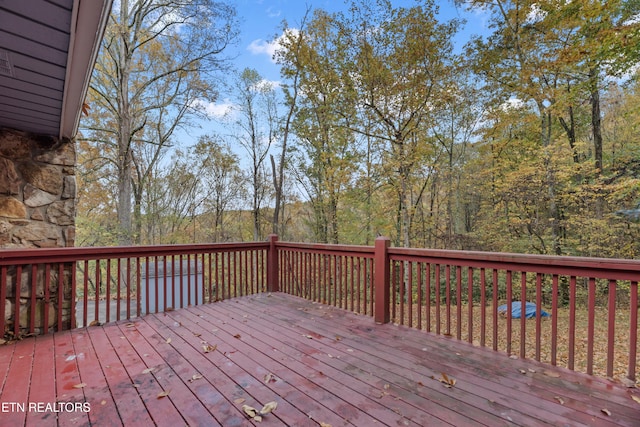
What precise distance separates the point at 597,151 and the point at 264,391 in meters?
10.9

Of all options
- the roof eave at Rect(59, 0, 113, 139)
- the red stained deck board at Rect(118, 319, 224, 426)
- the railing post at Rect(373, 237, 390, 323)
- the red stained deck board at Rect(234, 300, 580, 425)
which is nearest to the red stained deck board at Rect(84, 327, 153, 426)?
the red stained deck board at Rect(118, 319, 224, 426)

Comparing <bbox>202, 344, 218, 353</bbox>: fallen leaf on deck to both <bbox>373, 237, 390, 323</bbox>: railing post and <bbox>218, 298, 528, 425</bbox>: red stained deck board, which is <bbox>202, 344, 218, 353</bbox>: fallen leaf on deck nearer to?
<bbox>218, 298, 528, 425</bbox>: red stained deck board

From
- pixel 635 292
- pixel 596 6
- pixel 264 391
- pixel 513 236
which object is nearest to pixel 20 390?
pixel 264 391

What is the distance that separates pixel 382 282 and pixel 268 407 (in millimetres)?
1873

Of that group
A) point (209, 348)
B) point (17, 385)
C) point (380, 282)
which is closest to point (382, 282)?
point (380, 282)

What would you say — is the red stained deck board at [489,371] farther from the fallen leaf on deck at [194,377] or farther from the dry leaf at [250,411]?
the fallen leaf on deck at [194,377]

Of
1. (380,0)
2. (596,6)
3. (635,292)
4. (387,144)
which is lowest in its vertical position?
(635,292)

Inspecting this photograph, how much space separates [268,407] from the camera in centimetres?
169

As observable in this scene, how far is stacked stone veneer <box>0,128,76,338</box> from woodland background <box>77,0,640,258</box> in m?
4.16

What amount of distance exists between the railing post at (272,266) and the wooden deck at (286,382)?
5.72 feet

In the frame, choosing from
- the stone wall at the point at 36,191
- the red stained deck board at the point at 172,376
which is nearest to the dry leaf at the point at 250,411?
the red stained deck board at the point at 172,376

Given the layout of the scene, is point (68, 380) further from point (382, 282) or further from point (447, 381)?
point (382, 282)

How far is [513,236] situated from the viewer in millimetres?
8977

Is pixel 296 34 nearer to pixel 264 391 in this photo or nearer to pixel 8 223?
pixel 8 223
